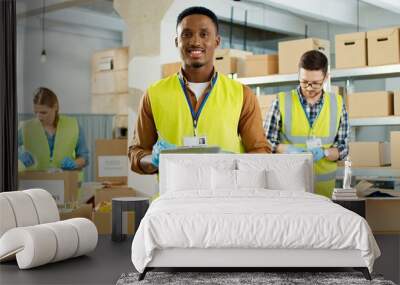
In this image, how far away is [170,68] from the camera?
647cm

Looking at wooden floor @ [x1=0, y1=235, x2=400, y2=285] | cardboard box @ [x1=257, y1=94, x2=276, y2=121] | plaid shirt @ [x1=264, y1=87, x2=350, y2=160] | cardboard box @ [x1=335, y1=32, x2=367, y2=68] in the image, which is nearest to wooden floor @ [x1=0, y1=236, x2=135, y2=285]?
wooden floor @ [x1=0, y1=235, x2=400, y2=285]

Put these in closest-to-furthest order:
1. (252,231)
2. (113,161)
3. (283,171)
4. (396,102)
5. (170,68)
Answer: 1. (252,231)
2. (283,171)
3. (396,102)
4. (170,68)
5. (113,161)

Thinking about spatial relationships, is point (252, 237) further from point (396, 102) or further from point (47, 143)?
point (47, 143)

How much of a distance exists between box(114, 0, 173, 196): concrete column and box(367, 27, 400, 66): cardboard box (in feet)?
6.96

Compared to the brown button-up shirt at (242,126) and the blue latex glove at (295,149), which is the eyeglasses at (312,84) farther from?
the blue latex glove at (295,149)

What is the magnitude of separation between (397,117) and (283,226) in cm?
232

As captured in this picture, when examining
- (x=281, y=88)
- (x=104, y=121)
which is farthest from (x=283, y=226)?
(x=104, y=121)

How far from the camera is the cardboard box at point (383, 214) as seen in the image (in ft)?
19.5

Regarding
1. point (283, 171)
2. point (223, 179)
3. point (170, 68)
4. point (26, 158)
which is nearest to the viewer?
point (223, 179)

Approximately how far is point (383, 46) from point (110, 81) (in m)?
2.99

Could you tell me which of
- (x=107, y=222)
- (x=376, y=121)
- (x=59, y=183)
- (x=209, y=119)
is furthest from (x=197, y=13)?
(x=59, y=183)

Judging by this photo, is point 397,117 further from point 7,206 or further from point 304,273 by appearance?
point 7,206

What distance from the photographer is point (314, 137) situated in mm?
6090

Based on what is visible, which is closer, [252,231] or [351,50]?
[252,231]
